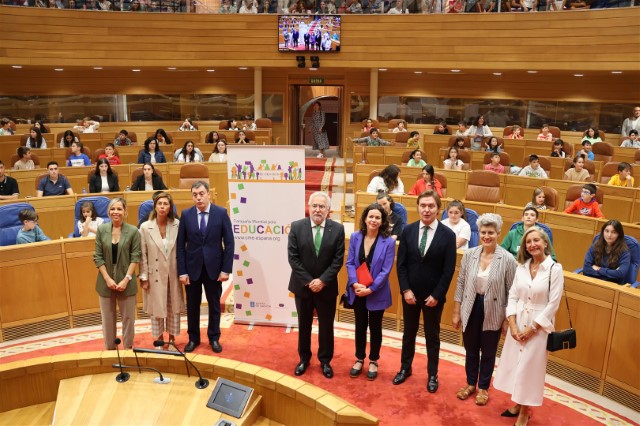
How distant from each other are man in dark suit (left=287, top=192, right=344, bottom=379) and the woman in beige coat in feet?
3.62

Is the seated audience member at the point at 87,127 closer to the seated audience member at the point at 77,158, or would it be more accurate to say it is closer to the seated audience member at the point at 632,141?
the seated audience member at the point at 77,158

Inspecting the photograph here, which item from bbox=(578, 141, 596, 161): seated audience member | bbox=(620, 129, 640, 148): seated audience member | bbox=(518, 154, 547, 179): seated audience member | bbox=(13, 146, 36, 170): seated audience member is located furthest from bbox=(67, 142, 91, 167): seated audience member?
bbox=(620, 129, 640, 148): seated audience member

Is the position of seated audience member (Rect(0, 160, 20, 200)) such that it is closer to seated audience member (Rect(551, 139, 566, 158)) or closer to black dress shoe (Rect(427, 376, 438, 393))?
black dress shoe (Rect(427, 376, 438, 393))

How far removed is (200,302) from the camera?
5.39 m

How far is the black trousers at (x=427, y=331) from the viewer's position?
15.4ft

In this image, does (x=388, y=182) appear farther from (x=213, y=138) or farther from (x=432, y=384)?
(x=213, y=138)

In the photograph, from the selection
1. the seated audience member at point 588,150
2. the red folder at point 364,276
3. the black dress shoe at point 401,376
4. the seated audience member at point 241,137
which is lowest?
the black dress shoe at point 401,376

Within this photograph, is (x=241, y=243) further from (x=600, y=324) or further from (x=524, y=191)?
(x=524, y=191)

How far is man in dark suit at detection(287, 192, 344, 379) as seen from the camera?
4812 mm

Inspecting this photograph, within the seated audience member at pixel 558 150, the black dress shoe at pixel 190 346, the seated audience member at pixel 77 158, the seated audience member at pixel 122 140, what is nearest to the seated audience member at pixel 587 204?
the seated audience member at pixel 558 150

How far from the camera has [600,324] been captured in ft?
15.9

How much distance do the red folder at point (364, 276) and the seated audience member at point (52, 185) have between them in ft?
17.5

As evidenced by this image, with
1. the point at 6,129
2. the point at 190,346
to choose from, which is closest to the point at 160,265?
the point at 190,346

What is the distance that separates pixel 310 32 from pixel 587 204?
9.28 m
